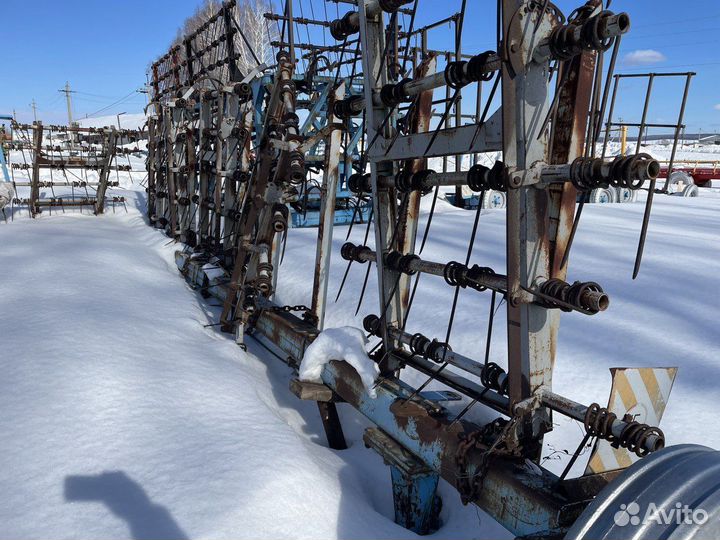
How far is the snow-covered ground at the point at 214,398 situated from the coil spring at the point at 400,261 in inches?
39.7

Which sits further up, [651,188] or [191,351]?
[651,188]

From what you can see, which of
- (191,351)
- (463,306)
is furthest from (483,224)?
→ (191,351)

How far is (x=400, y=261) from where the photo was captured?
10.7 feet

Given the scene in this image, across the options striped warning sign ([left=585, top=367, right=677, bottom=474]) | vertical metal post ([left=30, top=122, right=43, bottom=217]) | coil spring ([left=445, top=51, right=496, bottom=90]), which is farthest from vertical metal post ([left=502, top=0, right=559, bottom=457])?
vertical metal post ([left=30, top=122, right=43, bottom=217])

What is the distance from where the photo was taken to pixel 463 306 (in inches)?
188

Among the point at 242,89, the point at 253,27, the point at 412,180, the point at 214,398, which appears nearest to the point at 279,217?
the point at 214,398

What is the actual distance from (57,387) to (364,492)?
1816 millimetres

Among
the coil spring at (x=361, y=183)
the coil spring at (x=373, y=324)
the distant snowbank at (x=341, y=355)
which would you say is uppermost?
the coil spring at (x=361, y=183)

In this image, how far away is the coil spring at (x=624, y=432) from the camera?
199 cm

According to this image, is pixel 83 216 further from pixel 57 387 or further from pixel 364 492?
pixel 364 492

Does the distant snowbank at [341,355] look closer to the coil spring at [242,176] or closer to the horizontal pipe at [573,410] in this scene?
the horizontal pipe at [573,410]

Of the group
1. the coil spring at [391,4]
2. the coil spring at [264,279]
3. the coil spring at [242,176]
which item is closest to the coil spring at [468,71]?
the coil spring at [391,4]

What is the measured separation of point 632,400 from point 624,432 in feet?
0.67

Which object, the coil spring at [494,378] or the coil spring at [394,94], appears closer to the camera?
the coil spring at [494,378]
